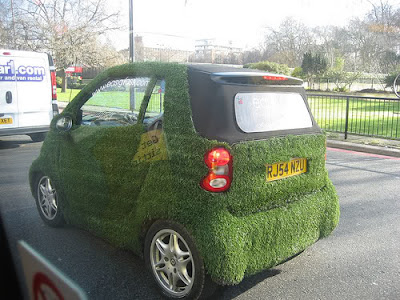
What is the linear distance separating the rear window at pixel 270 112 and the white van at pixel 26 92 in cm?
612

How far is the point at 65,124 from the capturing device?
3639 mm

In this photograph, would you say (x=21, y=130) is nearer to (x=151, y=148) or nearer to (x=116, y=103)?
(x=116, y=103)

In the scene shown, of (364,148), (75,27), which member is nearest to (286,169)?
(75,27)

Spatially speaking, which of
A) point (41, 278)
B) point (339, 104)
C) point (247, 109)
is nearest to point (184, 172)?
point (247, 109)

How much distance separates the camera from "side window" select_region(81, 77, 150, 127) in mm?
3162

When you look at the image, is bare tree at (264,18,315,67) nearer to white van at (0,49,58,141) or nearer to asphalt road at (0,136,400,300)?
white van at (0,49,58,141)

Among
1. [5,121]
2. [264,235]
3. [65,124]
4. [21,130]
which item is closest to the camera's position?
[264,235]

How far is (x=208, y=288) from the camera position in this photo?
2.56m

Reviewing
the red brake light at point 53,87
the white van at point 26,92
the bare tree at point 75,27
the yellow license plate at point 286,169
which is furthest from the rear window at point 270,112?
the red brake light at point 53,87

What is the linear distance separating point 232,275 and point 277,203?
2.16 feet

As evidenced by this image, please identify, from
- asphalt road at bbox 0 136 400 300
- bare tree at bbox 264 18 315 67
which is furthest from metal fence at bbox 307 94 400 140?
asphalt road at bbox 0 136 400 300

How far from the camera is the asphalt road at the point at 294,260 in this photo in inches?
113

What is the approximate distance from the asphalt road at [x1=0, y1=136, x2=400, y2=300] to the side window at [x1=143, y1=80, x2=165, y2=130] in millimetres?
1192

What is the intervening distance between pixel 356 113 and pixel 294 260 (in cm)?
833
